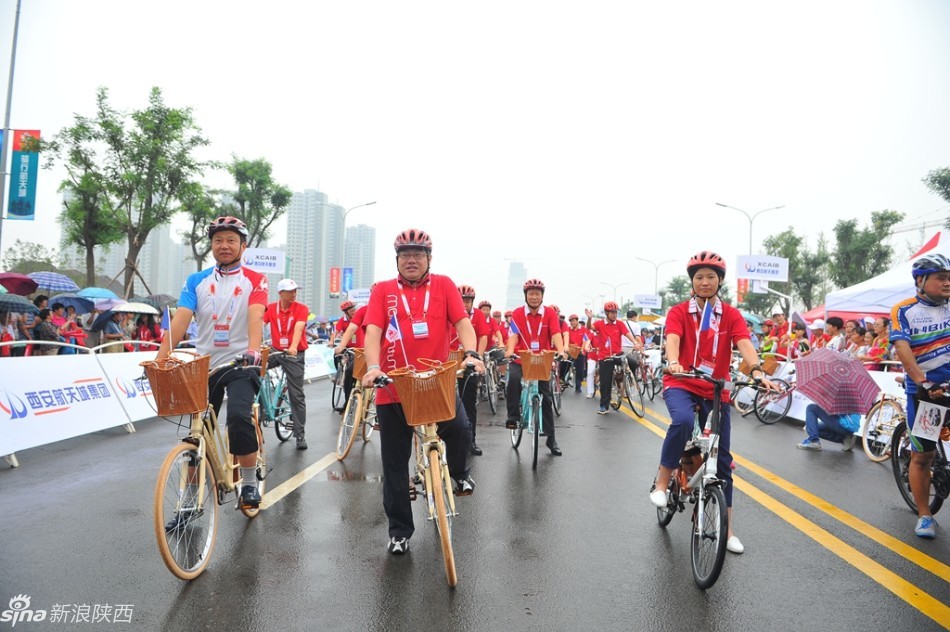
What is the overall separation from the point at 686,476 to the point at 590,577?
118cm

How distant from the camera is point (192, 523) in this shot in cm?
390

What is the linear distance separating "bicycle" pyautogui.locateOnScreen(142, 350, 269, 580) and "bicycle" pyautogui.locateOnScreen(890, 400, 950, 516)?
17.7ft

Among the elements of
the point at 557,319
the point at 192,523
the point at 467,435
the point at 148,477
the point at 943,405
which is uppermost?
the point at 557,319

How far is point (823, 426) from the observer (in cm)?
891

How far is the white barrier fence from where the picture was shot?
6.99m

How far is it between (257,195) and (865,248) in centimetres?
3680

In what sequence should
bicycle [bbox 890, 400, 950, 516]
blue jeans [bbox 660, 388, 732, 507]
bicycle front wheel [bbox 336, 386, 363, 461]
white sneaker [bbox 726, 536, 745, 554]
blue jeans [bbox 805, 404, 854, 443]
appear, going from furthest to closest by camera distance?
blue jeans [bbox 805, 404, 854, 443] < bicycle front wheel [bbox 336, 386, 363, 461] < bicycle [bbox 890, 400, 950, 516] < white sneaker [bbox 726, 536, 745, 554] < blue jeans [bbox 660, 388, 732, 507]

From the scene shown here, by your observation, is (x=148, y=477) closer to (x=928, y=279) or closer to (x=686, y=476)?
(x=686, y=476)

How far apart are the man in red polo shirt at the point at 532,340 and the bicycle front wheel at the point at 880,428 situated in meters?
3.96

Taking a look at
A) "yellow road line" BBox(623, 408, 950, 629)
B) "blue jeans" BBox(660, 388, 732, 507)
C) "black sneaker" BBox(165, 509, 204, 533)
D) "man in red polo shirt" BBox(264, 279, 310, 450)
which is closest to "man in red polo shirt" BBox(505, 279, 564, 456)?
"yellow road line" BBox(623, 408, 950, 629)

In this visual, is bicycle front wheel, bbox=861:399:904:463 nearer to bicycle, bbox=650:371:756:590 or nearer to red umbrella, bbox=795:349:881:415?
red umbrella, bbox=795:349:881:415

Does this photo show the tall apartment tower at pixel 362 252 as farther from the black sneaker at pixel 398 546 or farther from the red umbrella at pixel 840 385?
the black sneaker at pixel 398 546

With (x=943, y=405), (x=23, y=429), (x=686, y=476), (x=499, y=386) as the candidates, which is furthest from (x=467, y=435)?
(x=499, y=386)

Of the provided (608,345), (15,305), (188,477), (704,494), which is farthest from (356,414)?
(15,305)
